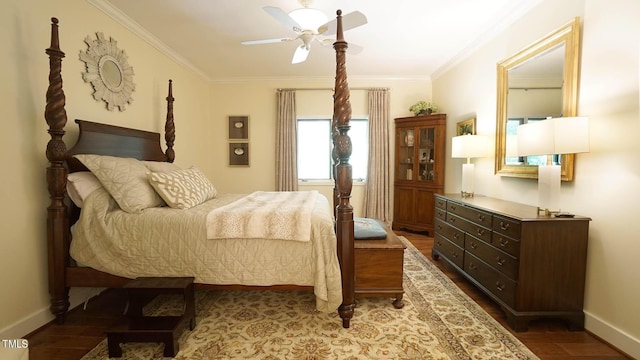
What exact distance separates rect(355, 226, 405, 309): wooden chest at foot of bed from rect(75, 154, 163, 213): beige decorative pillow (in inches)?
66.9

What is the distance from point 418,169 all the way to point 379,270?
8.70 ft

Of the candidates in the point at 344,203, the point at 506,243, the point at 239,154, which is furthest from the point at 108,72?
the point at 506,243

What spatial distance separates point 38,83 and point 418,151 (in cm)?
440

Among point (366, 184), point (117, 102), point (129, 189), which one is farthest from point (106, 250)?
point (366, 184)

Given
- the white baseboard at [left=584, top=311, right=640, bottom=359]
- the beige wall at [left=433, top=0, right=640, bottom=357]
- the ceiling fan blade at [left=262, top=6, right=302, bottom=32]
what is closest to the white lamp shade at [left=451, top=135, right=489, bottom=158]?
the beige wall at [left=433, top=0, right=640, bottom=357]

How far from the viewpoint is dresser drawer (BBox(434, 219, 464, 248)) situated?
8.44 feet

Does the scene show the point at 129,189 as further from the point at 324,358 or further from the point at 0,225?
the point at 324,358

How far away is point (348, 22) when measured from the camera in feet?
6.90

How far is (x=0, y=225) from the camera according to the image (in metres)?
1.67

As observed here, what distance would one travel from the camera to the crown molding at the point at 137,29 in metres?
2.46

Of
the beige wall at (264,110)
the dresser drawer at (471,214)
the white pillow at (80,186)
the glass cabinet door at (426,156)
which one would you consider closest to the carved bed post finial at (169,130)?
the white pillow at (80,186)

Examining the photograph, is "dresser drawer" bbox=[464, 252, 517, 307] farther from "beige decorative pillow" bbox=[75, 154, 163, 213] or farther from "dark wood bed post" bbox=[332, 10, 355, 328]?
"beige decorative pillow" bbox=[75, 154, 163, 213]

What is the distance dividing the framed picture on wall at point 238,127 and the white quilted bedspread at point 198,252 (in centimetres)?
313

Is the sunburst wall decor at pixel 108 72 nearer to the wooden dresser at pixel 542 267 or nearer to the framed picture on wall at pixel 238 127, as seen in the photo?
the framed picture on wall at pixel 238 127
